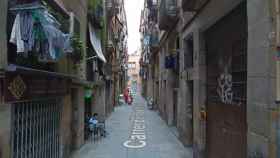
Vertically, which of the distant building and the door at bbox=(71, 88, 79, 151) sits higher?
the distant building

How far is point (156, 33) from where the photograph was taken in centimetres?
2588

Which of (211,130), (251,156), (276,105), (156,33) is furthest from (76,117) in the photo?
(156,33)

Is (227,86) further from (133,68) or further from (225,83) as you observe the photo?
(133,68)

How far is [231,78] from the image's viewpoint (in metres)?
6.64

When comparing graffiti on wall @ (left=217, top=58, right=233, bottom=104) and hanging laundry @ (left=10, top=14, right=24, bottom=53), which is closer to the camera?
hanging laundry @ (left=10, top=14, right=24, bottom=53)

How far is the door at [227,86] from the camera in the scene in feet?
19.6

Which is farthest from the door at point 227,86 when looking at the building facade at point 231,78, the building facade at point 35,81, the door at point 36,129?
the door at point 36,129

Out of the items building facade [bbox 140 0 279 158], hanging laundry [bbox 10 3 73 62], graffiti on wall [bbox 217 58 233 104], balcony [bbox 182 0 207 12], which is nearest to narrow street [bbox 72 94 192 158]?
building facade [bbox 140 0 279 158]

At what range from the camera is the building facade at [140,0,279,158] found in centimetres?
419

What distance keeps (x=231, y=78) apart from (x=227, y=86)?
1.13 ft

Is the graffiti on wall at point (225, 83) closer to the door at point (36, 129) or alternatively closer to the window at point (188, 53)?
the window at point (188, 53)

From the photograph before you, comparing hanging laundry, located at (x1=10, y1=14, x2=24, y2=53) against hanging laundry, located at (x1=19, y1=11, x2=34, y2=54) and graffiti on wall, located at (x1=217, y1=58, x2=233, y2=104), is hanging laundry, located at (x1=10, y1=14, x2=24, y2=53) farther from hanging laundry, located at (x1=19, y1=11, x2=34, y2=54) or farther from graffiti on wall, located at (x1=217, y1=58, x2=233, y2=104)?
graffiti on wall, located at (x1=217, y1=58, x2=233, y2=104)

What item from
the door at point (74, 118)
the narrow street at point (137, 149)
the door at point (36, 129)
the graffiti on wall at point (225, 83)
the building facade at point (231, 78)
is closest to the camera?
the building facade at point (231, 78)

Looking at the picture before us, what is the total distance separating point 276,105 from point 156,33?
73.3ft
